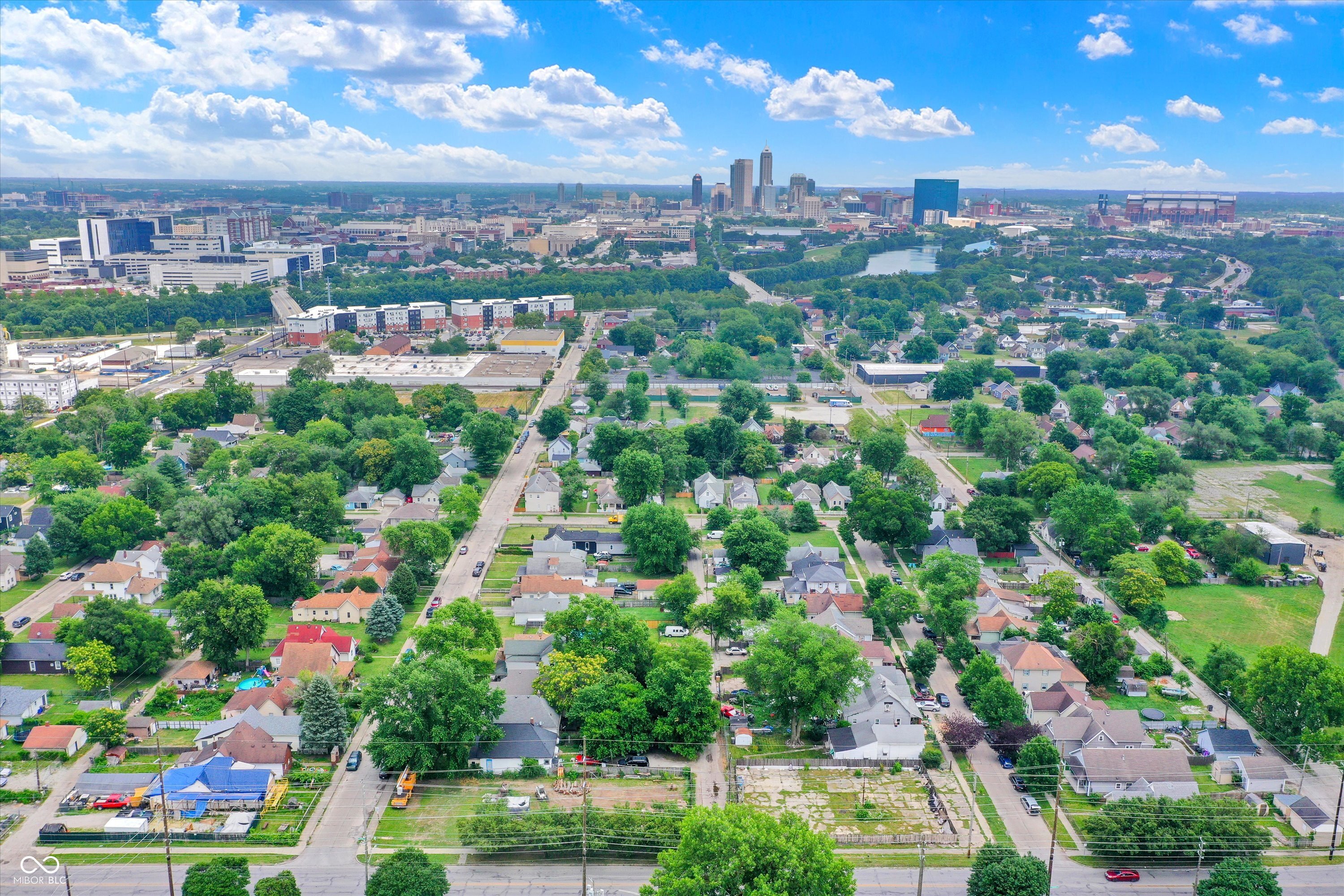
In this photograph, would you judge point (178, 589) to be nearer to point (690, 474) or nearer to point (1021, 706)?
point (690, 474)

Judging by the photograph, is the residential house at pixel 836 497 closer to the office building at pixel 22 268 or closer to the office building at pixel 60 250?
the office building at pixel 22 268

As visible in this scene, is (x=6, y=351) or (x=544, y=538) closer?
(x=544, y=538)

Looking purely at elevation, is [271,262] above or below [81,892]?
above

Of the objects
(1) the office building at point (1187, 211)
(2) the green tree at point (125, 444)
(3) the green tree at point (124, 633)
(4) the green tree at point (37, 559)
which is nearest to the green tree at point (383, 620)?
(3) the green tree at point (124, 633)

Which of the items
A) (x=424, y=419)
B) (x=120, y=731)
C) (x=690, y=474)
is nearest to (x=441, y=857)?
(x=120, y=731)

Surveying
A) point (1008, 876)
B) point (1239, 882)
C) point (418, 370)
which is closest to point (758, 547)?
point (1008, 876)

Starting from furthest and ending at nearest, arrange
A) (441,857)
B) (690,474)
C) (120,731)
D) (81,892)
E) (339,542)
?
(690,474)
(339,542)
(120,731)
(441,857)
(81,892)

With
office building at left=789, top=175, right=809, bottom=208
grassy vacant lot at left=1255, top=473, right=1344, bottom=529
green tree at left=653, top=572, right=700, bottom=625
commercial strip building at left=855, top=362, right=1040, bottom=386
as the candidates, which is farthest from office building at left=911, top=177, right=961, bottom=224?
green tree at left=653, top=572, right=700, bottom=625
